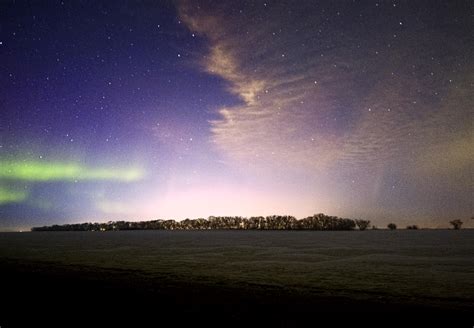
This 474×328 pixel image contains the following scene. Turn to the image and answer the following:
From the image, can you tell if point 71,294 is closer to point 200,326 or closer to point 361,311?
point 200,326

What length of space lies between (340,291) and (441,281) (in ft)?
41.0

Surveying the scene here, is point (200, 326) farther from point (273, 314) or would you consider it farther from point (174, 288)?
point (174, 288)

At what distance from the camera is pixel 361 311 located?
18.2 meters

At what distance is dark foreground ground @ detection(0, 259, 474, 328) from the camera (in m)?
15.2

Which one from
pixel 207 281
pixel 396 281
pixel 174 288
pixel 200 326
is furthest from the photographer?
pixel 396 281

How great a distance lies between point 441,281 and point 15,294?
3132cm

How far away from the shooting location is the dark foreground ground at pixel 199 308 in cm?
1516

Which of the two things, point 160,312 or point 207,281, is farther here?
point 207,281

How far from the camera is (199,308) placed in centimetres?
1766

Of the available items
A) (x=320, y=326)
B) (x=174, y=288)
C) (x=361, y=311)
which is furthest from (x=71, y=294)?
(x=361, y=311)

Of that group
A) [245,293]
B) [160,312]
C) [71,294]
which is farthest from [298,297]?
[71,294]

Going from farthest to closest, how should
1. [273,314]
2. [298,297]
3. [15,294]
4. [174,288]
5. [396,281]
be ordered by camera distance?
[396,281], [174,288], [298,297], [15,294], [273,314]

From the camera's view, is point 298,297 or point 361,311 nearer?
point 361,311

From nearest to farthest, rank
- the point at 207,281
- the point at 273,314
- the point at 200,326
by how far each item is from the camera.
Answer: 1. the point at 200,326
2. the point at 273,314
3. the point at 207,281
